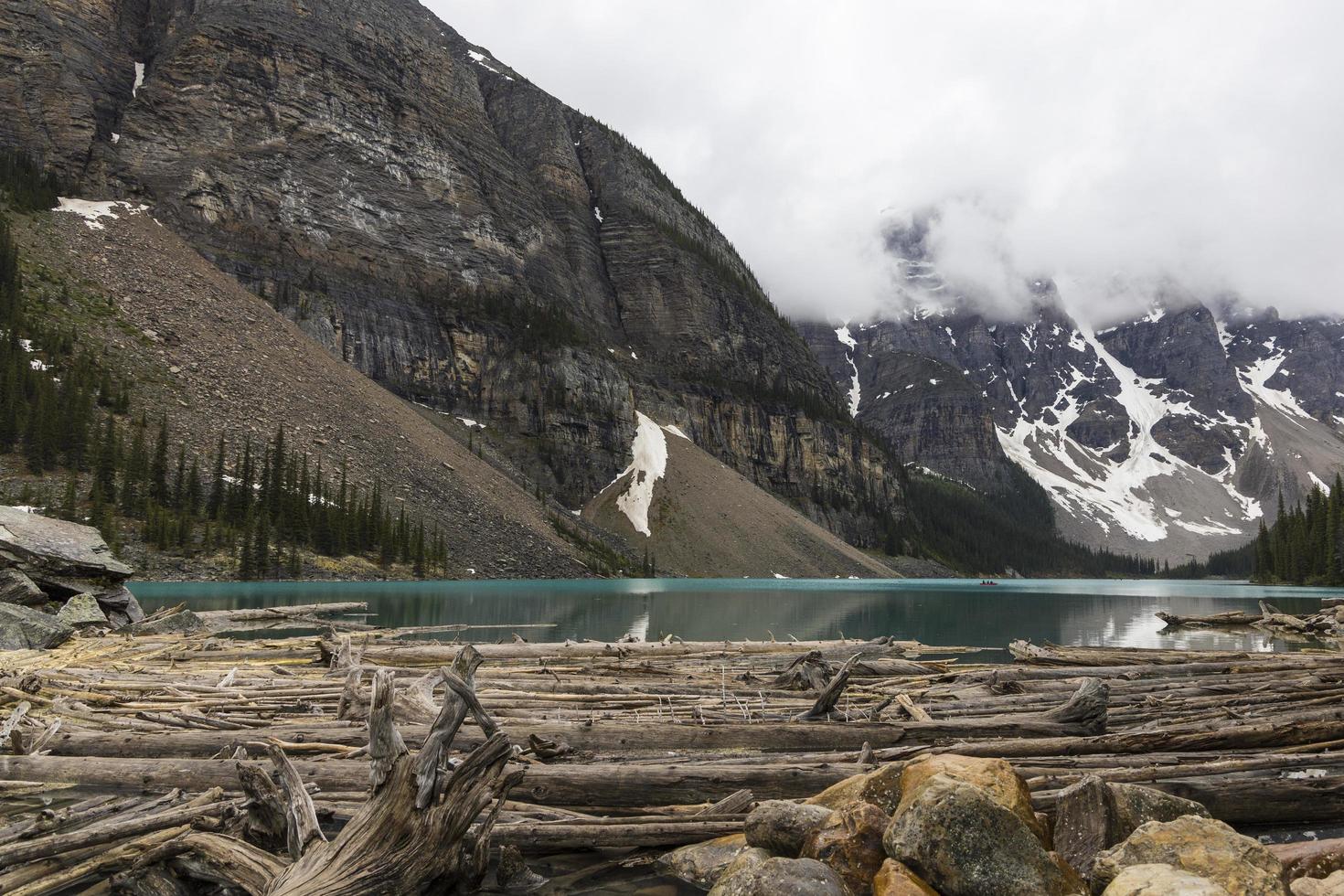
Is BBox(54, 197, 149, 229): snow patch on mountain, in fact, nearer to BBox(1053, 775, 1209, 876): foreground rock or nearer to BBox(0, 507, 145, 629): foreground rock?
BBox(0, 507, 145, 629): foreground rock

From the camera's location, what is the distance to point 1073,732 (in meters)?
10.0

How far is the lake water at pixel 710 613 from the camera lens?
1367 inches

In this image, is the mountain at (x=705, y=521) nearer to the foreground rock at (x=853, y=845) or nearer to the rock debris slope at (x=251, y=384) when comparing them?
the rock debris slope at (x=251, y=384)

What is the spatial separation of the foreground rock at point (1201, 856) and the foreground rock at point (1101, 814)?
46cm

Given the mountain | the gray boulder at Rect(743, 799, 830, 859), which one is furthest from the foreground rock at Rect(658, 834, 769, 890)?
the mountain

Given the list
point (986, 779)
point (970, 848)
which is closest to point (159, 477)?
point (986, 779)

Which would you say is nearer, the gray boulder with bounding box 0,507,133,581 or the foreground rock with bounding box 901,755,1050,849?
the foreground rock with bounding box 901,755,1050,849

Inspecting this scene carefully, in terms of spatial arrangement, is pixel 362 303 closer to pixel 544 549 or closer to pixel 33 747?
pixel 544 549

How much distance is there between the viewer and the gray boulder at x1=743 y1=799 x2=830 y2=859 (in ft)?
21.3

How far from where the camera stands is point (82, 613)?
2567 centimetres

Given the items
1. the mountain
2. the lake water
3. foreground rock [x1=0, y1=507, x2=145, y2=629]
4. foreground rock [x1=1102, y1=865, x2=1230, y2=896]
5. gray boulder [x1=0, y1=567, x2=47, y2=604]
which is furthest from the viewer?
the mountain

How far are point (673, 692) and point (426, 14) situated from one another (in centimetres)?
20421

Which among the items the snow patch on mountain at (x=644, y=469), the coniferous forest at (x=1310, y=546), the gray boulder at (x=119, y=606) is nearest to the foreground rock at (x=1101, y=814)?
the gray boulder at (x=119, y=606)

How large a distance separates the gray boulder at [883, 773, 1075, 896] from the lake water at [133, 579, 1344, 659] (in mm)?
23443
